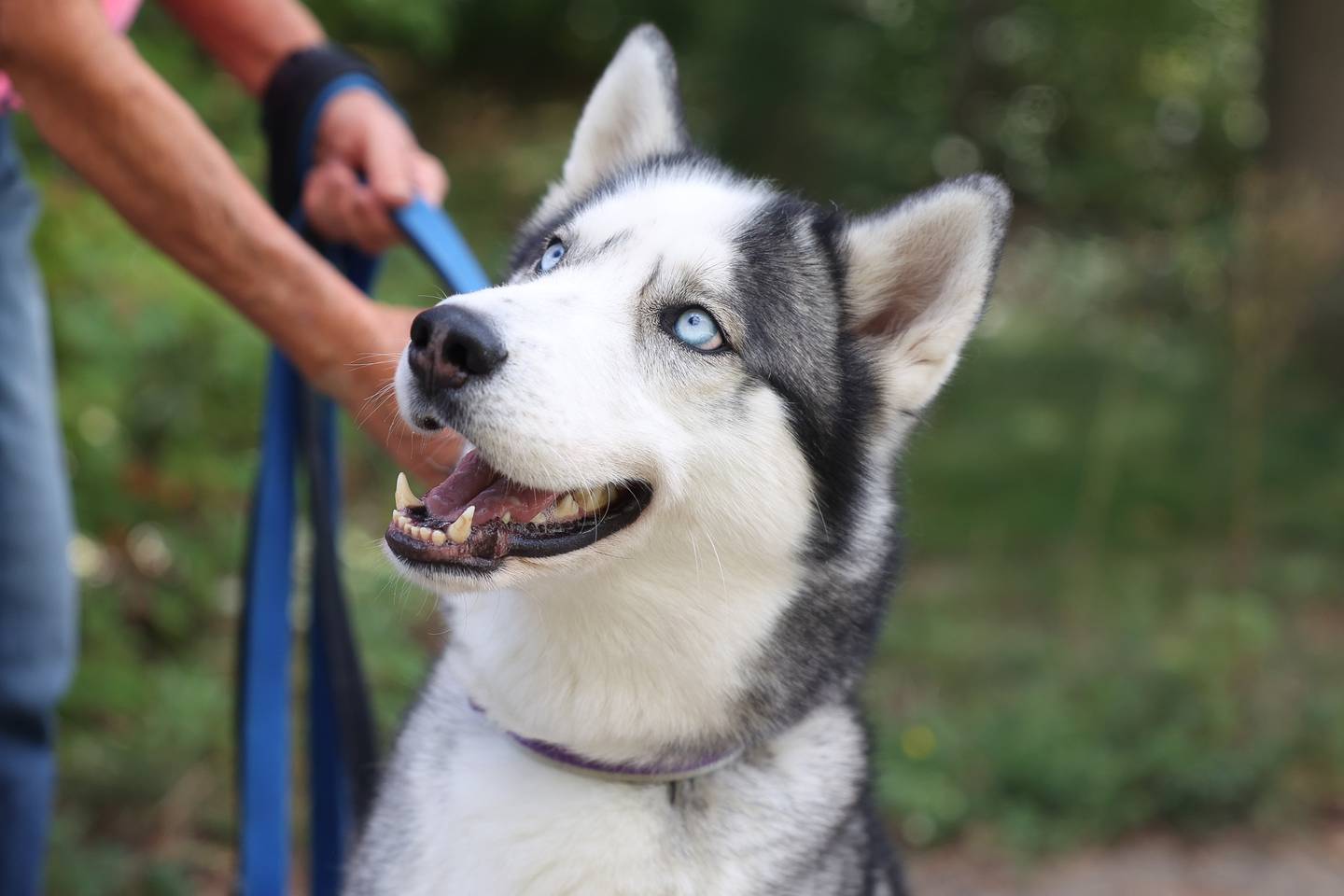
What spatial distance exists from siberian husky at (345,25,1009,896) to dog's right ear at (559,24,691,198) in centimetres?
26

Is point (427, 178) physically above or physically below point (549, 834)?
above

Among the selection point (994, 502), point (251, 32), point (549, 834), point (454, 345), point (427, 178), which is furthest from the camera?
point (994, 502)

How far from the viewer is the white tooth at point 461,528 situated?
1.81 meters

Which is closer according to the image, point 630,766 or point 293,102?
point 630,766

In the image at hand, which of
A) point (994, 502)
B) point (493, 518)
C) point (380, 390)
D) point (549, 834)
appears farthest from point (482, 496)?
point (994, 502)

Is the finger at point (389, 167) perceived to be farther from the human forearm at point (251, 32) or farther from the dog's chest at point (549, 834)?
the dog's chest at point (549, 834)

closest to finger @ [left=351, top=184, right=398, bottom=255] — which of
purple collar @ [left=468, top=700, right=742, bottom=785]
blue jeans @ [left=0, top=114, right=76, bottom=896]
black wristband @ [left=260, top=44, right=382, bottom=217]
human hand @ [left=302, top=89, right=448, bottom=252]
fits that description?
human hand @ [left=302, top=89, right=448, bottom=252]

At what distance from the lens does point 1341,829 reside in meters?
4.45

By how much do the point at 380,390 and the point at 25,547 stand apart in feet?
3.45

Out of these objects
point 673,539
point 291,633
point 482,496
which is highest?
point 482,496

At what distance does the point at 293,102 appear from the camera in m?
2.54

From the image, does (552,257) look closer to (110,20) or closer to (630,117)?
(630,117)

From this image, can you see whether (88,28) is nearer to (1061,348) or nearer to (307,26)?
(307,26)

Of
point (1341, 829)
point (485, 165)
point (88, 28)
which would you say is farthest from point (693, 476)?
point (485, 165)
